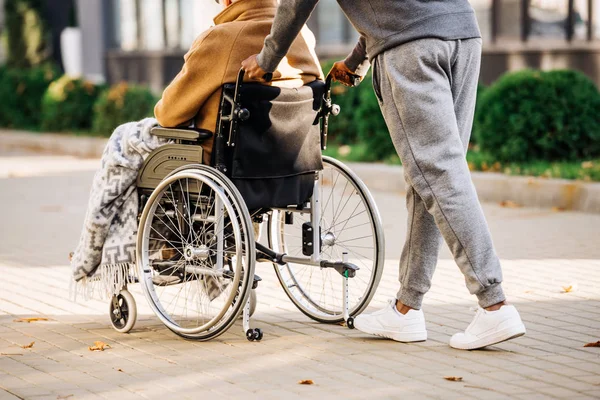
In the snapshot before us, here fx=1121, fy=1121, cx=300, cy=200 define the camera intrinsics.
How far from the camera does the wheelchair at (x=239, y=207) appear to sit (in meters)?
4.84

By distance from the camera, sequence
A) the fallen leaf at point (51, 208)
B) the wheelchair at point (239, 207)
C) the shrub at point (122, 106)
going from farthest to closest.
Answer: the shrub at point (122, 106) → the fallen leaf at point (51, 208) → the wheelchair at point (239, 207)

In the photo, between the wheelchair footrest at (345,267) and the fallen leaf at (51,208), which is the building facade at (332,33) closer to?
the fallen leaf at (51,208)

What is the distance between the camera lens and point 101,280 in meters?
5.29

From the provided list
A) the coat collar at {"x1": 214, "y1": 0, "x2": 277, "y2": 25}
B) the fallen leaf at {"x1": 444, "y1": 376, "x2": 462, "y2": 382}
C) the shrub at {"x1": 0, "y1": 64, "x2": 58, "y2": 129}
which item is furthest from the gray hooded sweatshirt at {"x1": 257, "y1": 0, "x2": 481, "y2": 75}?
the shrub at {"x1": 0, "y1": 64, "x2": 58, "y2": 129}

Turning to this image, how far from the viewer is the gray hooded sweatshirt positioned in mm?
4582

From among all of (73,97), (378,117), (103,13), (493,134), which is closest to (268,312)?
(493,134)

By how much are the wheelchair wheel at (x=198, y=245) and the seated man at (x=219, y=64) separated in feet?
0.75

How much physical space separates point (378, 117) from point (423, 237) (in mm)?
7098

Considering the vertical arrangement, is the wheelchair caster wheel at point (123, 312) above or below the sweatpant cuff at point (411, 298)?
below

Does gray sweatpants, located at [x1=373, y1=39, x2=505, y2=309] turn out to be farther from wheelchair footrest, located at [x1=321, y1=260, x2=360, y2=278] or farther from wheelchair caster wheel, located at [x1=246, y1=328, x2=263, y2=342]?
wheelchair caster wheel, located at [x1=246, y1=328, x2=263, y2=342]

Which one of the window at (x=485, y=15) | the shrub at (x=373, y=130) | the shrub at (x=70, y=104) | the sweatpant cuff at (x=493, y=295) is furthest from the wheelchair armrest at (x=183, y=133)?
the shrub at (x=70, y=104)

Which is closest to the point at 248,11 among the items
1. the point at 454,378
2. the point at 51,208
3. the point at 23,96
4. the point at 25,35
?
the point at 454,378

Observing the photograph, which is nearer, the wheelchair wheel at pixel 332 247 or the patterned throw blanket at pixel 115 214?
the wheelchair wheel at pixel 332 247

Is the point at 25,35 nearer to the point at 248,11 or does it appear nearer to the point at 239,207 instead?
the point at 248,11
